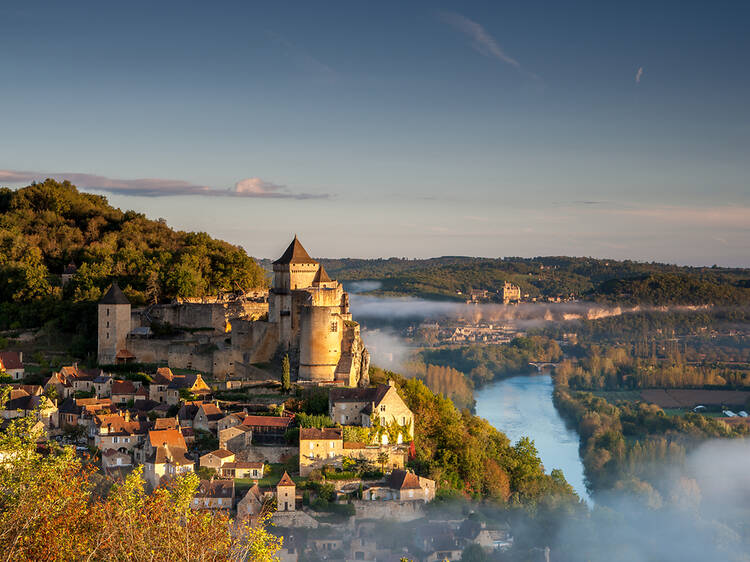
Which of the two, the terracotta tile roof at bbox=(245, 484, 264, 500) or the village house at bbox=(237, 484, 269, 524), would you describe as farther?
the terracotta tile roof at bbox=(245, 484, 264, 500)

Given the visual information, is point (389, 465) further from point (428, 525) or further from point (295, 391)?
point (295, 391)

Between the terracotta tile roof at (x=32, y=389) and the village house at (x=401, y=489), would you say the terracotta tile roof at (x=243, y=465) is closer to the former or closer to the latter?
the village house at (x=401, y=489)

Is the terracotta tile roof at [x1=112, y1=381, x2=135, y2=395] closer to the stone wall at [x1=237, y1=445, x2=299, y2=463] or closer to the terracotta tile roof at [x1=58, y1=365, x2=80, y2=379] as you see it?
the terracotta tile roof at [x1=58, y1=365, x2=80, y2=379]

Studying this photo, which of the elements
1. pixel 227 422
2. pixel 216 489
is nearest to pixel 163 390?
pixel 227 422

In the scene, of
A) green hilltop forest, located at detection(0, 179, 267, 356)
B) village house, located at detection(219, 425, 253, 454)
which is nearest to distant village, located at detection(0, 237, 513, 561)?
village house, located at detection(219, 425, 253, 454)

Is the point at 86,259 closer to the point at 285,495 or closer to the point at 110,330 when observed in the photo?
the point at 110,330

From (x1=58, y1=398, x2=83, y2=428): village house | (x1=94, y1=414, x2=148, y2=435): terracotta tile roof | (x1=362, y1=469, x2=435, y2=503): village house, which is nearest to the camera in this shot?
(x1=362, y1=469, x2=435, y2=503): village house
